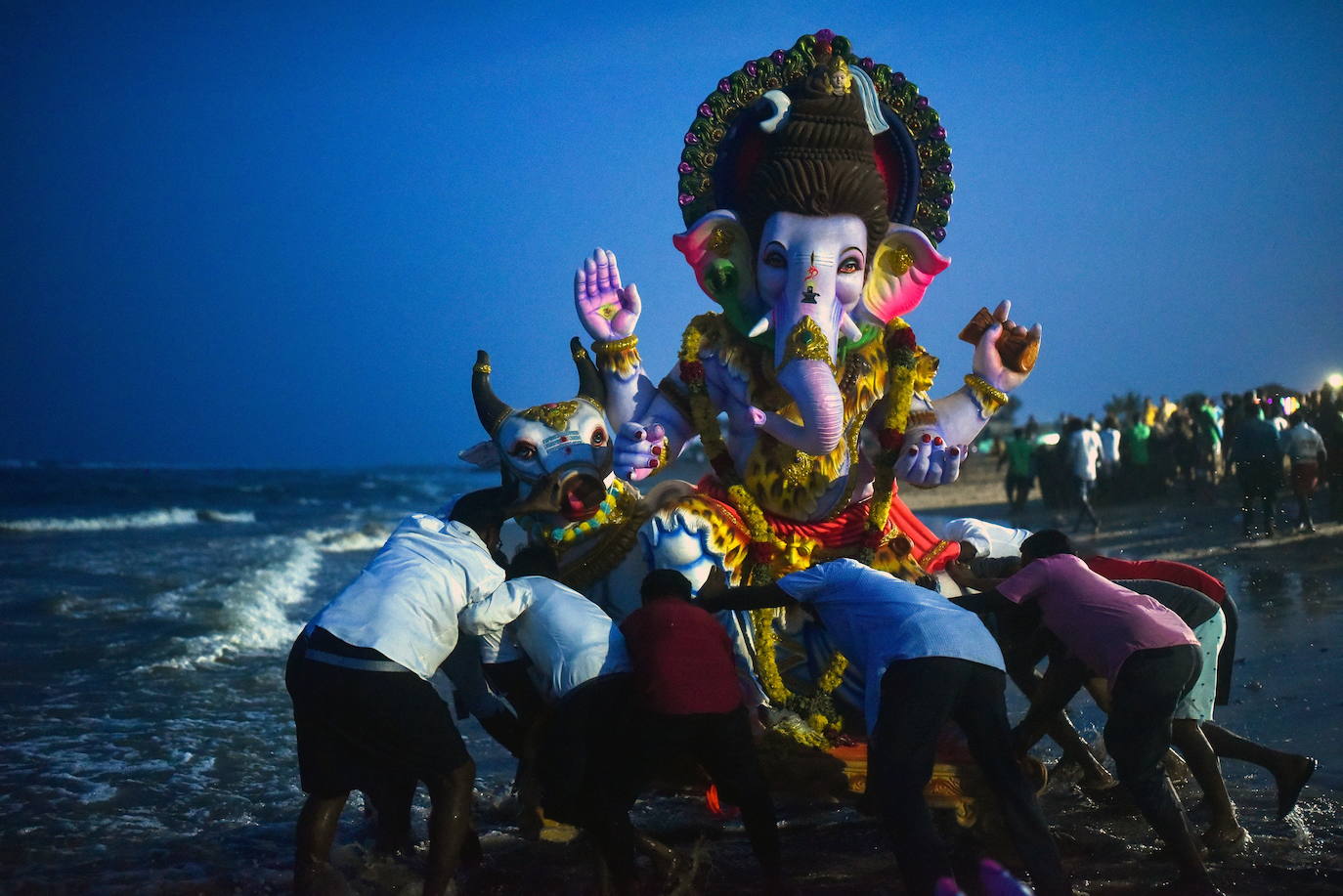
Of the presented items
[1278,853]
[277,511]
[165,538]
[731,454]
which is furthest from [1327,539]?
[277,511]

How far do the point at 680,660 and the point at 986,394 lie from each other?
196cm

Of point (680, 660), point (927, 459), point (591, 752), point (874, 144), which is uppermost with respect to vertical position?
point (874, 144)

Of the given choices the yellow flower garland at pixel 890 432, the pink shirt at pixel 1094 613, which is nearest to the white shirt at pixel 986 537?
the yellow flower garland at pixel 890 432

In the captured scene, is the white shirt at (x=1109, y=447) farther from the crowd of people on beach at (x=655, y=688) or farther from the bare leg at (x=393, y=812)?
the bare leg at (x=393, y=812)

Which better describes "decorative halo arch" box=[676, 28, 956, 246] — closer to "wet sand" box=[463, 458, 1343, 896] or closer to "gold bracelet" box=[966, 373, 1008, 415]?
"gold bracelet" box=[966, 373, 1008, 415]

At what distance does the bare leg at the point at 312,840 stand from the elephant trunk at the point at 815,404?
226 centimetres

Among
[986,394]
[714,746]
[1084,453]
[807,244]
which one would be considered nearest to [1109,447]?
[1084,453]

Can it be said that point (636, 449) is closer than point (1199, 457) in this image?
Yes

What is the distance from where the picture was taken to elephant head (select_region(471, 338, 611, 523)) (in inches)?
202

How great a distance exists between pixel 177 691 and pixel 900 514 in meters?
6.66

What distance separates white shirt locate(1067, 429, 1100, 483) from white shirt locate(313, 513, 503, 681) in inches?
694

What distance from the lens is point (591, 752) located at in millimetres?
4379

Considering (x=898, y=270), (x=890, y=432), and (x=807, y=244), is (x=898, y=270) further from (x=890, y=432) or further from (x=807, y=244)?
(x=890, y=432)

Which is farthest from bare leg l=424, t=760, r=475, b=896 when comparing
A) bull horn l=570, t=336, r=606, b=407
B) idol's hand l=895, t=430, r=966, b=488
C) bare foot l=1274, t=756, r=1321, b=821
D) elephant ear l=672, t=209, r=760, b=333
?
bare foot l=1274, t=756, r=1321, b=821
